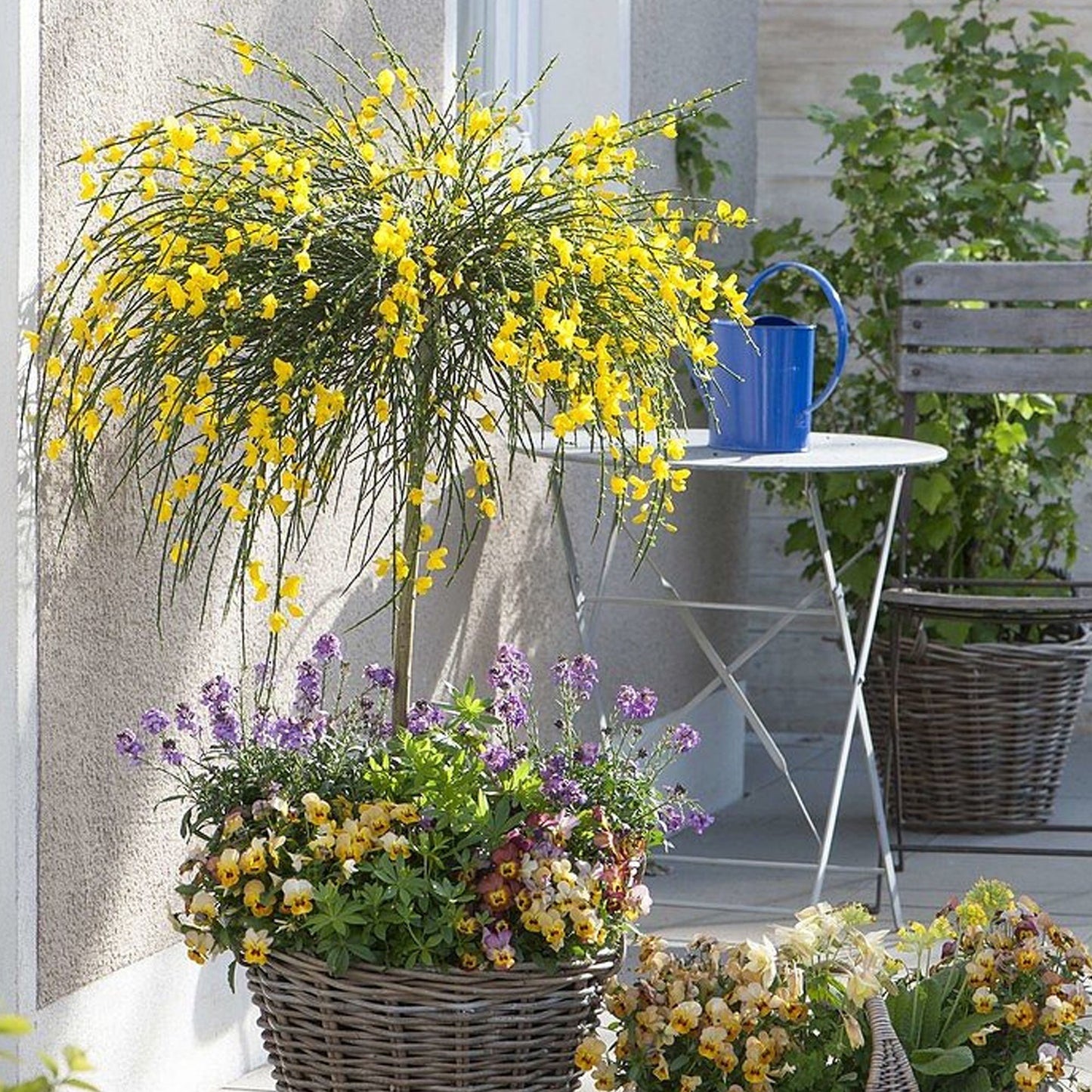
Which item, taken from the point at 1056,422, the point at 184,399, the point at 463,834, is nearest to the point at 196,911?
the point at 463,834

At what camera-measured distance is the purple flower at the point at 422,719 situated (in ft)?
7.41

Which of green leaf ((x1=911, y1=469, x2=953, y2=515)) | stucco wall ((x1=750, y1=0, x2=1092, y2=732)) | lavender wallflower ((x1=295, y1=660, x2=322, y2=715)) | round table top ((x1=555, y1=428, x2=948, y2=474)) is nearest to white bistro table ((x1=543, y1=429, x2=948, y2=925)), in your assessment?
round table top ((x1=555, y1=428, x2=948, y2=474))

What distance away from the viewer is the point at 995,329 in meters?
3.86

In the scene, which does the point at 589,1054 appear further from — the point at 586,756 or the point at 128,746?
the point at 128,746

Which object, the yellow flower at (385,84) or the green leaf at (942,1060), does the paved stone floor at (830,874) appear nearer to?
the green leaf at (942,1060)

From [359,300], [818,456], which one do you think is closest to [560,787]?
[359,300]

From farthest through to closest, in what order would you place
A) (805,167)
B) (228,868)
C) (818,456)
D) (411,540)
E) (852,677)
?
1. (805,167)
2. (852,677)
3. (818,456)
4. (411,540)
5. (228,868)

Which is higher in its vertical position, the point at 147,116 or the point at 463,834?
the point at 147,116

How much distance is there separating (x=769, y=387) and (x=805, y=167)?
239cm

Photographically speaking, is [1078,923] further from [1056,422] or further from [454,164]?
[454,164]

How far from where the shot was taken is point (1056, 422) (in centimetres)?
489

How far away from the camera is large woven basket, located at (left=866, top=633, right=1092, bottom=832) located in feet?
13.2

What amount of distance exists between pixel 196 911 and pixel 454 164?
0.77 metres

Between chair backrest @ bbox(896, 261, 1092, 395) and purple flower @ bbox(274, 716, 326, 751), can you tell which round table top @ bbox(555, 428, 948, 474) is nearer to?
chair backrest @ bbox(896, 261, 1092, 395)
